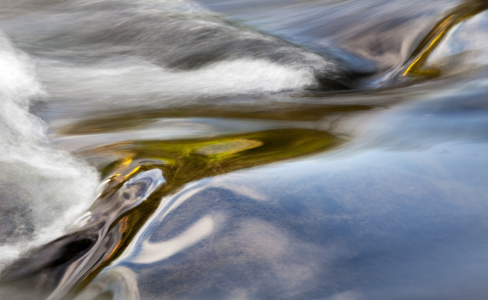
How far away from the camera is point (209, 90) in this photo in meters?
2.94

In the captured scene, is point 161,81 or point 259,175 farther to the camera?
point 161,81

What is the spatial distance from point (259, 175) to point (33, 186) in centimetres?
88

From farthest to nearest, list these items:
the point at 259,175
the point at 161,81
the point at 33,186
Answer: the point at 161,81 → the point at 33,186 → the point at 259,175

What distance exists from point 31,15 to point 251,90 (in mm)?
3077

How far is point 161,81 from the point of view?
3.22m

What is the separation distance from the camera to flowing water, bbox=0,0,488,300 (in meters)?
1.20

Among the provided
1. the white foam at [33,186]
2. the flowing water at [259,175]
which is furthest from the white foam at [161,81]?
A: the white foam at [33,186]

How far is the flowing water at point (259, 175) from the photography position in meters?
1.20

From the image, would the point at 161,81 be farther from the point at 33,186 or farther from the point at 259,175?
the point at 259,175

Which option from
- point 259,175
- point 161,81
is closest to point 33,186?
point 259,175

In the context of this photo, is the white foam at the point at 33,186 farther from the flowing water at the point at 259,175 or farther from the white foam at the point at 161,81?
the white foam at the point at 161,81

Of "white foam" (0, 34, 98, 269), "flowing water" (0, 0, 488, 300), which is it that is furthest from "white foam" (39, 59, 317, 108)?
"white foam" (0, 34, 98, 269)

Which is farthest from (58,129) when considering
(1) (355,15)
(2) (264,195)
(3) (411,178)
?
(1) (355,15)

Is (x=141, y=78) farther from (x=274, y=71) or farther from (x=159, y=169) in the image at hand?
(x=159, y=169)
